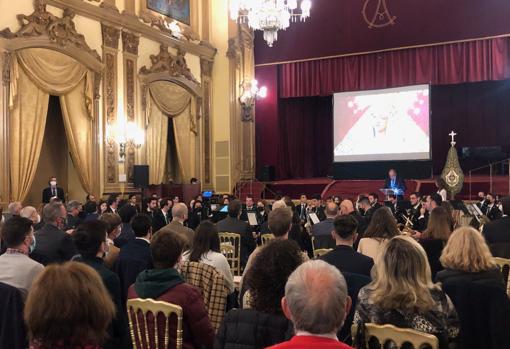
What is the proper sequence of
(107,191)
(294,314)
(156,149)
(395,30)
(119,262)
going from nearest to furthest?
(294,314), (119,262), (107,191), (156,149), (395,30)

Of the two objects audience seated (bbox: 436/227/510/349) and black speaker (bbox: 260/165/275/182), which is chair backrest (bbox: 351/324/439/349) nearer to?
audience seated (bbox: 436/227/510/349)

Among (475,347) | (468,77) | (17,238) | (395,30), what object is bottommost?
(475,347)

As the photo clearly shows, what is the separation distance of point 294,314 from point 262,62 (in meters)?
16.0

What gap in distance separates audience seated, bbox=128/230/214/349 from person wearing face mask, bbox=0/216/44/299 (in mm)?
734

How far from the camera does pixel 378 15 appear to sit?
611 inches

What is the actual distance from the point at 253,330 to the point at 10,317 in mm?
1405

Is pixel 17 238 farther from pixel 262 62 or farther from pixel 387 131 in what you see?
pixel 262 62

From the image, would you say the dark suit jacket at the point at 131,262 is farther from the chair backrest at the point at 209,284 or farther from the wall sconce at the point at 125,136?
the wall sconce at the point at 125,136

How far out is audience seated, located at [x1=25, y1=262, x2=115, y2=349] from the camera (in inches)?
68.5

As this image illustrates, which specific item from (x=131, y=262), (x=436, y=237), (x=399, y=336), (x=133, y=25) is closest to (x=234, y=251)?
(x=131, y=262)

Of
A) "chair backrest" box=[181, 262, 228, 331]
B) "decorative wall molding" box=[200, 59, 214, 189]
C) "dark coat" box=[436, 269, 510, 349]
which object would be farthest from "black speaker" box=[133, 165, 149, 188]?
"dark coat" box=[436, 269, 510, 349]

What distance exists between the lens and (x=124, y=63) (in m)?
13.2

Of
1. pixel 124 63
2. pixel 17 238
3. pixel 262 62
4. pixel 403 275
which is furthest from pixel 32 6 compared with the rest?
pixel 403 275

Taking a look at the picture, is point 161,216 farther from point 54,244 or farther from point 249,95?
point 249,95
